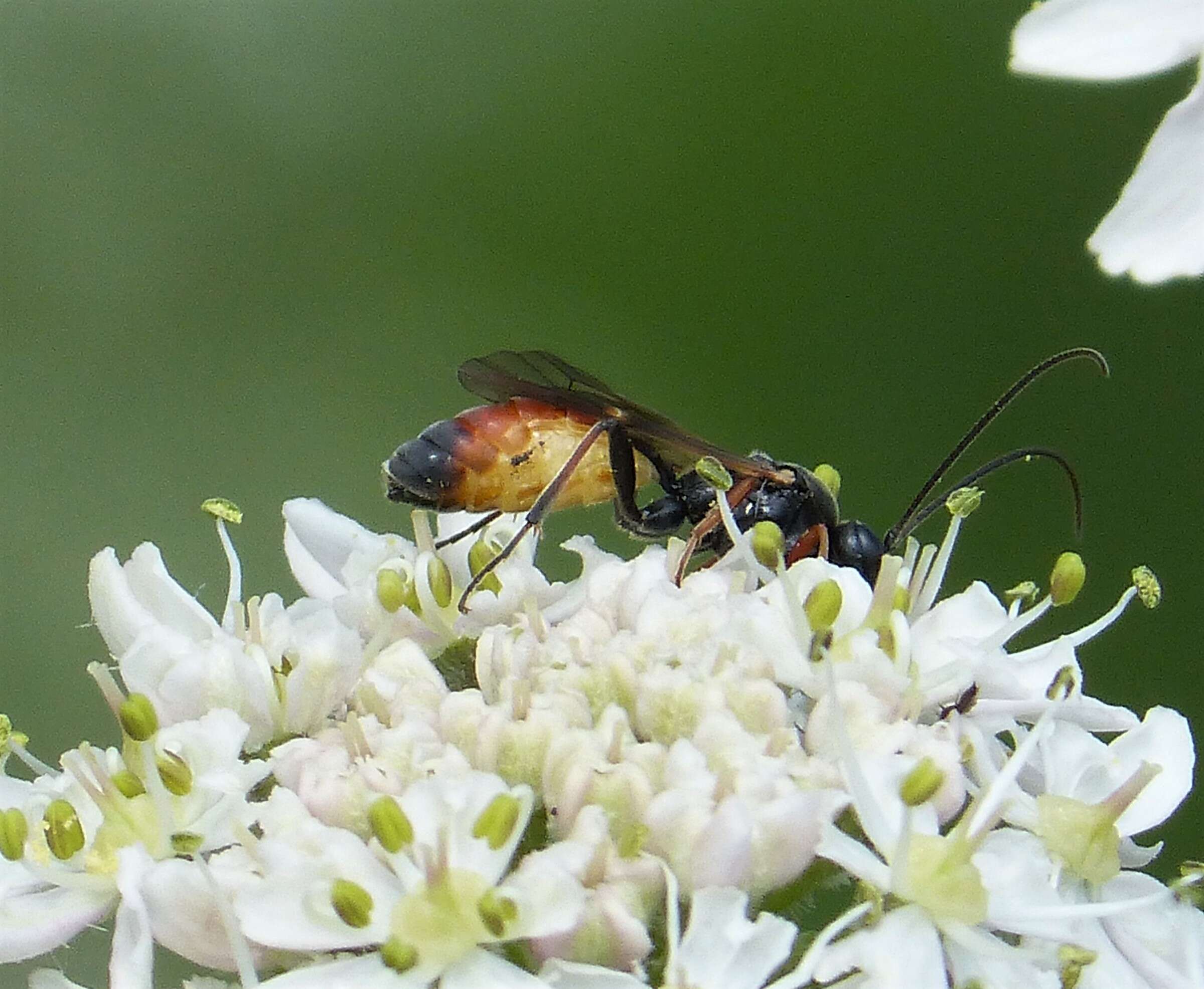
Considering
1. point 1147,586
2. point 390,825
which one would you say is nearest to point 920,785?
point 390,825

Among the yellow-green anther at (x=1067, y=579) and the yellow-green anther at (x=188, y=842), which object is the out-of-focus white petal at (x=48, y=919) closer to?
the yellow-green anther at (x=188, y=842)

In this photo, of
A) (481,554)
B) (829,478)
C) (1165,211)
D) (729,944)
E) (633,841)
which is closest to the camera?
(1165,211)

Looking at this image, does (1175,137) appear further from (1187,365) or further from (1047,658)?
(1187,365)

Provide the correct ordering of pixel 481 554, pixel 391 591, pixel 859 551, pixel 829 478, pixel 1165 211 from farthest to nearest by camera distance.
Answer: pixel 829 478 < pixel 859 551 < pixel 481 554 < pixel 391 591 < pixel 1165 211

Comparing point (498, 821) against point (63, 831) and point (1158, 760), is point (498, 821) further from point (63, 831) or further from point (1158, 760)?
point (1158, 760)

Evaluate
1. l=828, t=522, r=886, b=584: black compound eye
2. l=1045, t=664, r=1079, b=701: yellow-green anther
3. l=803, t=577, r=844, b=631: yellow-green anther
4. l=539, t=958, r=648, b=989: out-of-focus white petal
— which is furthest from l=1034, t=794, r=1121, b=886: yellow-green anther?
l=828, t=522, r=886, b=584: black compound eye

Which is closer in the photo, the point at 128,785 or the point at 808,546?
the point at 128,785

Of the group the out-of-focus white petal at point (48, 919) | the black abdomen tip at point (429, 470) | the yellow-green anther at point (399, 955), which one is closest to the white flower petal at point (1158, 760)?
the yellow-green anther at point (399, 955)
